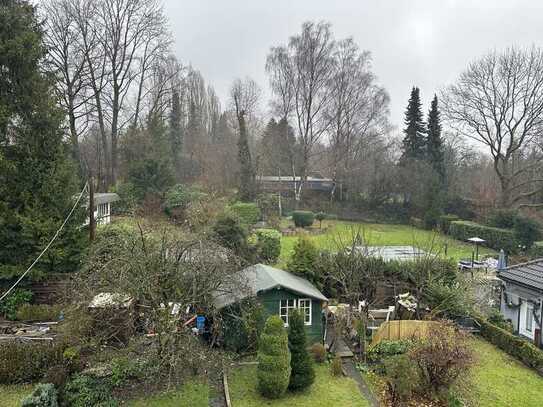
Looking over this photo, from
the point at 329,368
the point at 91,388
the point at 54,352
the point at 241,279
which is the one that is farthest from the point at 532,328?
the point at 54,352

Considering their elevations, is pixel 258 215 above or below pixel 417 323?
above

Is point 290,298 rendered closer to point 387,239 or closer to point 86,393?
point 86,393

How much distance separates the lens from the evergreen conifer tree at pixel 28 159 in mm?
15805

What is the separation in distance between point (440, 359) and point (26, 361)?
34.0 ft

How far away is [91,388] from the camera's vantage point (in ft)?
32.3

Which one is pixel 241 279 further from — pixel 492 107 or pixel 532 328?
pixel 492 107

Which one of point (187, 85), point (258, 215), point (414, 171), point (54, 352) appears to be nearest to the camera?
point (54, 352)

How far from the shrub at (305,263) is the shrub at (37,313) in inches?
343

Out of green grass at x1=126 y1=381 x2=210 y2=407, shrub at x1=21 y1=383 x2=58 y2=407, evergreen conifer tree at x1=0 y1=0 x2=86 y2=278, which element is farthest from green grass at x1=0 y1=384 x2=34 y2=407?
evergreen conifer tree at x1=0 y1=0 x2=86 y2=278

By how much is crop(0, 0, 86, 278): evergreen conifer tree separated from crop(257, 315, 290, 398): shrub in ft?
33.5

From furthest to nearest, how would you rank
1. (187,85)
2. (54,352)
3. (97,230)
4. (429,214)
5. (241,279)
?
(187,85), (429,214), (97,230), (241,279), (54,352)

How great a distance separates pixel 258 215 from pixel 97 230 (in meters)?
12.6

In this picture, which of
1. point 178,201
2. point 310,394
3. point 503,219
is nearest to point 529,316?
point 310,394

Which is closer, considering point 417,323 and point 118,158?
point 417,323
